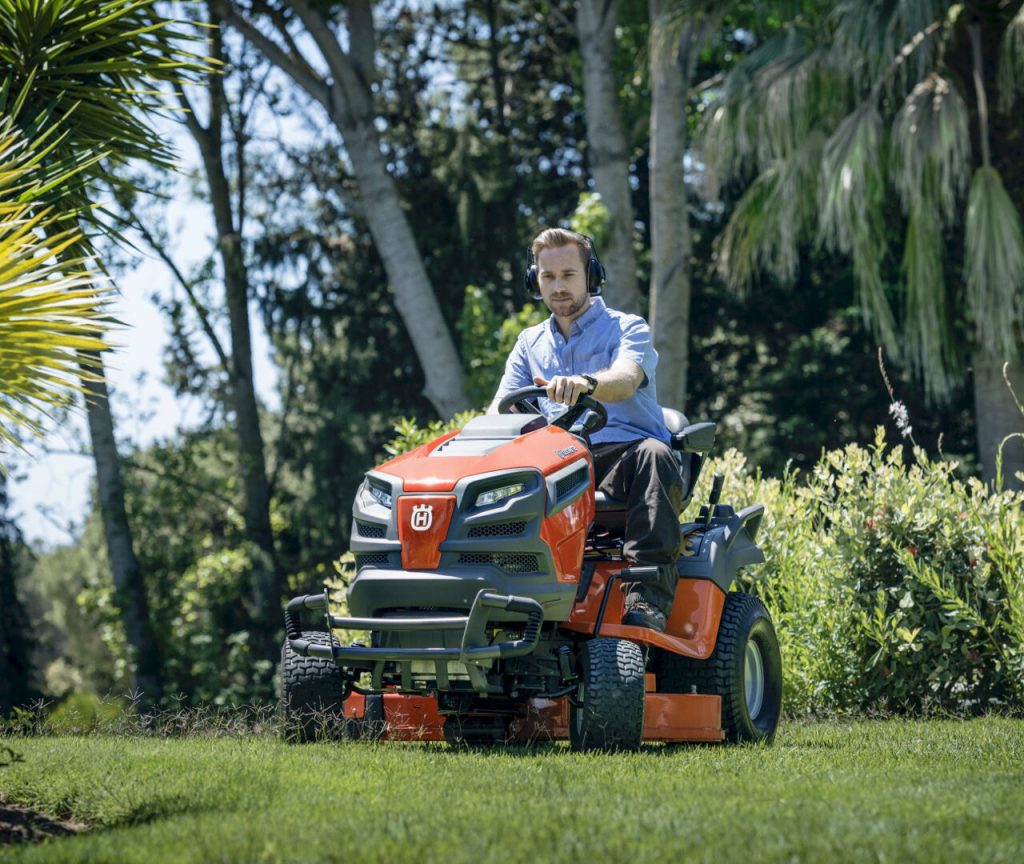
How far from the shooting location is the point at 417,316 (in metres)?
14.8

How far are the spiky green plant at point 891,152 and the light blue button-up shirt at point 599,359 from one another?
7399 millimetres

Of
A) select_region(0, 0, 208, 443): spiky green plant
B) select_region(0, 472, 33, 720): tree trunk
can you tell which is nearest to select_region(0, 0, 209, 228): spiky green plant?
select_region(0, 0, 208, 443): spiky green plant

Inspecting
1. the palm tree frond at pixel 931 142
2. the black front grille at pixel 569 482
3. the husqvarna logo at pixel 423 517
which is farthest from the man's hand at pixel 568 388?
the palm tree frond at pixel 931 142

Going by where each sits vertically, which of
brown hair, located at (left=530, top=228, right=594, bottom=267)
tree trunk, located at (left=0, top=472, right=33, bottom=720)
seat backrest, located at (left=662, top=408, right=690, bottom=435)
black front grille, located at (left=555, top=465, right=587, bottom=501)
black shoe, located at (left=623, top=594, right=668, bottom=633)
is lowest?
tree trunk, located at (left=0, top=472, right=33, bottom=720)

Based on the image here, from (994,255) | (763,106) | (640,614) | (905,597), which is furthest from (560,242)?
(763,106)

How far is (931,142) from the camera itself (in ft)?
41.0

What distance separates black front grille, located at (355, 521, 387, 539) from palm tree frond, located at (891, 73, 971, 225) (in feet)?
27.8

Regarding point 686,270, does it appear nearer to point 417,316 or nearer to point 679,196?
point 679,196

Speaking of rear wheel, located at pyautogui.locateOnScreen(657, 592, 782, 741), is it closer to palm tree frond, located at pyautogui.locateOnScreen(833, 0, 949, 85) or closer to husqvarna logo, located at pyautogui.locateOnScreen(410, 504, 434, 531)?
husqvarna logo, located at pyautogui.locateOnScreen(410, 504, 434, 531)

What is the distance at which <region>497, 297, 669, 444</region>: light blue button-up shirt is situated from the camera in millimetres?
5578

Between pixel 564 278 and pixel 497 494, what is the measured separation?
112cm

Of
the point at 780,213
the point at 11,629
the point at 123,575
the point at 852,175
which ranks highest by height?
the point at 852,175

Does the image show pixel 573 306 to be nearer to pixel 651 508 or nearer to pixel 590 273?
pixel 590 273

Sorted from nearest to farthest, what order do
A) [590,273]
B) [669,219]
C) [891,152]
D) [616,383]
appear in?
1. [616,383]
2. [590,273]
3. [891,152]
4. [669,219]
